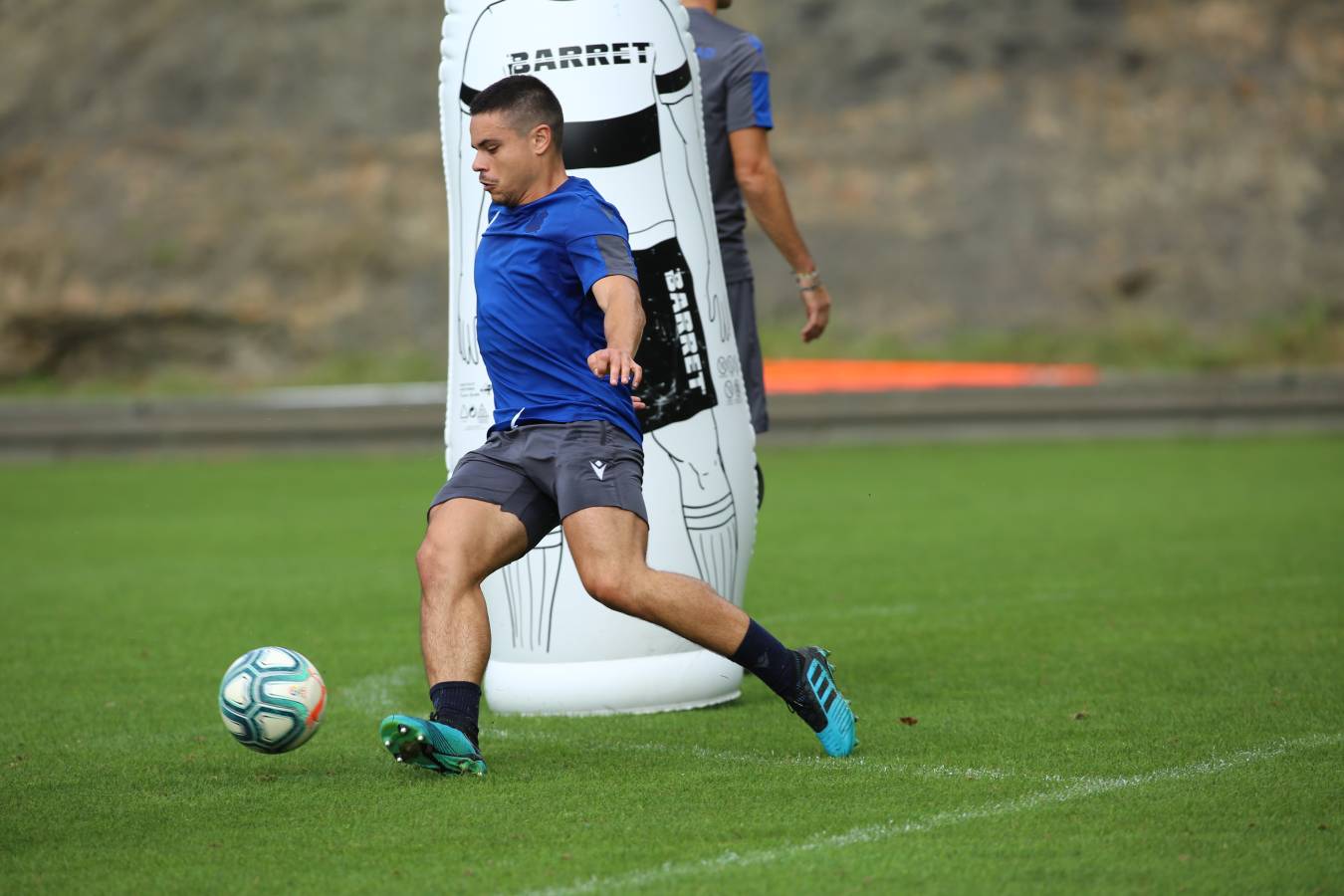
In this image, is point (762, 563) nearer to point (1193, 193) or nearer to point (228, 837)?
point (228, 837)

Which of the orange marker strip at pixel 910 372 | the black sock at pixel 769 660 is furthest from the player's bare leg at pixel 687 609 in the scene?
the orange marker strip at pixel 910 372

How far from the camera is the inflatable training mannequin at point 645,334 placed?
21.1 ft

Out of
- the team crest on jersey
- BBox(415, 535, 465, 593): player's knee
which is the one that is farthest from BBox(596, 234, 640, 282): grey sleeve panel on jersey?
the team crest on jersey

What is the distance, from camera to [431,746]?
5219 mm

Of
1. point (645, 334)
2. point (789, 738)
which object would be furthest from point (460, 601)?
point (645, 334)

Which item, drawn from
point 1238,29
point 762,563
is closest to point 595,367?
point 762,563

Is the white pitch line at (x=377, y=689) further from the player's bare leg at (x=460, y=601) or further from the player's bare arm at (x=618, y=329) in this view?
the player's bare arm at (x=618, y=329)

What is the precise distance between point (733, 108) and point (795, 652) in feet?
8.82

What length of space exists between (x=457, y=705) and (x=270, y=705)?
571 millimetres

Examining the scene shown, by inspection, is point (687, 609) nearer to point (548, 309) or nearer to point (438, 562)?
point (438, 562)

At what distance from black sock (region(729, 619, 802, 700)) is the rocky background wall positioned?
2436 cm

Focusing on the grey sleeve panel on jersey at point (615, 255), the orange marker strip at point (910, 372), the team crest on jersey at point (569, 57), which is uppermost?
the team crest on jersey at point (569, 57)

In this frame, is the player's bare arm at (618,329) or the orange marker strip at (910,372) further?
the orange marker strip at (910,372)

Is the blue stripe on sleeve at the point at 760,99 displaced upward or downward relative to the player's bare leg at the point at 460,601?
upward
